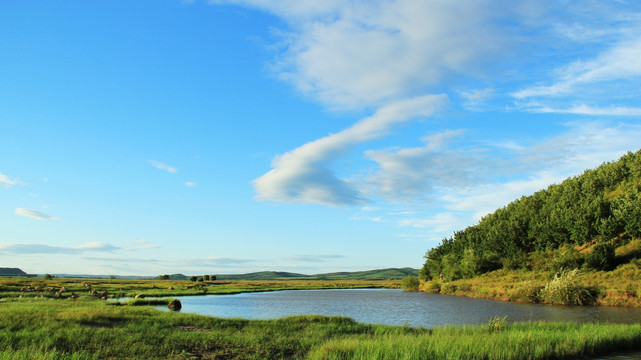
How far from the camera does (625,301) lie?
48.8 m

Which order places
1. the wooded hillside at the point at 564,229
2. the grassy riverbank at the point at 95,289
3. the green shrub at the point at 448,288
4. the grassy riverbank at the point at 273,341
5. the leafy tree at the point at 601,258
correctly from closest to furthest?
the grassy riverbank at the point at 273,341 → the grassy riverbank at the point at 95,289 → the leafy tree at the point at 601,258 → the wooded hillside at the point at 564,229 → the green shrub at the point at 448,288

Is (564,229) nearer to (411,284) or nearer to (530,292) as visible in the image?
(530,292)

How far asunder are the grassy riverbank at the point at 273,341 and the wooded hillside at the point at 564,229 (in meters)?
54.6

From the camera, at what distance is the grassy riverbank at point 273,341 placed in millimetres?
18047

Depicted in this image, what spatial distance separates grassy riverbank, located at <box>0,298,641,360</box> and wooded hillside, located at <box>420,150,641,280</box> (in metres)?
54.6

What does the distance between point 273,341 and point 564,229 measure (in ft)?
264

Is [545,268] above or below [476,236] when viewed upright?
below

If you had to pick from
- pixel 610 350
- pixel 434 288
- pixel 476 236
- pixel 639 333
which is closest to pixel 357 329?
pixel 610 350

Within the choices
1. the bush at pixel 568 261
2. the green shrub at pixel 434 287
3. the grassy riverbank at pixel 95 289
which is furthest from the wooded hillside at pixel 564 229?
the grassy riverbank at pixel 95 289

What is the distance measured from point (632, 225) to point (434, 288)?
1871 inches

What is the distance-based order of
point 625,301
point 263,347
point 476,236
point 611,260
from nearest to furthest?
1. point 263,347
2. point 625,301
3. point 611,260
4. point 476,236

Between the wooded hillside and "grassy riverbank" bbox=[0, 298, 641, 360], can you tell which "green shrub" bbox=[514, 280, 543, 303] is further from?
"grassy riverbank" bbox=[0, 298, 641, 360]

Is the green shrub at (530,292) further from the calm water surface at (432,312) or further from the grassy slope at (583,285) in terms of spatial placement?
the calm water surface at (432,312)

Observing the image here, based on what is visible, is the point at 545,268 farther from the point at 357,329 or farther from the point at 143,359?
the point at 143,359
